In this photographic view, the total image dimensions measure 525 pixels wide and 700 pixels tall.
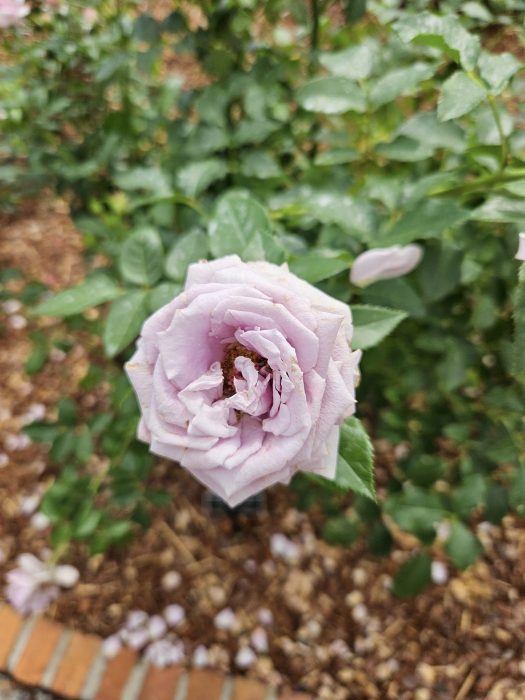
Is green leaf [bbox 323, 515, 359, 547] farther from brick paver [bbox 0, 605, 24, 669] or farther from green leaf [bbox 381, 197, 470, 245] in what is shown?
brick paver [bbox 0, 605, 24, 669]

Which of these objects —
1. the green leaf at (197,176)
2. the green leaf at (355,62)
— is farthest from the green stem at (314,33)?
the green leaf at (197,176)

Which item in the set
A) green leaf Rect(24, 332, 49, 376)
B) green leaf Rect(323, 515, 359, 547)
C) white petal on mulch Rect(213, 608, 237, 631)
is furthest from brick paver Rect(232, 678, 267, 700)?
green leaf Rect(24, 332, 49, 376)

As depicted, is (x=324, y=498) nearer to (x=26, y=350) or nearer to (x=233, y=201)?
(x=233, y=201)

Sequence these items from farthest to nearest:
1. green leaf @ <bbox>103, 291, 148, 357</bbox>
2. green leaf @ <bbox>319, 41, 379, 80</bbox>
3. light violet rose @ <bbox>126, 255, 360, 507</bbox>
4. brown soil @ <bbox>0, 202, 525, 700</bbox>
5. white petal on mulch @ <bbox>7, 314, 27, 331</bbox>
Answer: white petal on mulch @ <bbox>7, 314, 27, 331</bbox> < brown soil @ <bbox>0, 202, 525, 700</bbox> < green leaf @ <bbox>319, 41, 379, 80</bbox> < green leaf @ <bbox>103, 291, 148, 357</bbox> < light violet rose @ <bbox>126, 255, 360, 507</bbox>

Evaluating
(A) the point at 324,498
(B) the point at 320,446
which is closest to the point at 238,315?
(B) the point at 320,446

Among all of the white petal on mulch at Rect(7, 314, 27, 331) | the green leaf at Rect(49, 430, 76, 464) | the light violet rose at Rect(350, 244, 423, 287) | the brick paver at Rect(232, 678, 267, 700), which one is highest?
the light violet rose at Rect(350, 244, 423, 287)

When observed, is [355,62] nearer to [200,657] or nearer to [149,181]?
[149,181]

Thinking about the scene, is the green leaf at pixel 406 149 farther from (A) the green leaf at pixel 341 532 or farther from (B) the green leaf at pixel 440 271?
(A) the green leaf at pixel 341 532
